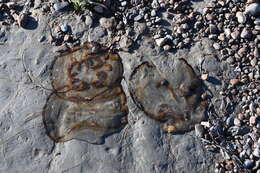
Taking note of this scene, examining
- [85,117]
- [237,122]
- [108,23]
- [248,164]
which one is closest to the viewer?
[248,164]

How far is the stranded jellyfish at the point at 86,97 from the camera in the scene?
125 inches

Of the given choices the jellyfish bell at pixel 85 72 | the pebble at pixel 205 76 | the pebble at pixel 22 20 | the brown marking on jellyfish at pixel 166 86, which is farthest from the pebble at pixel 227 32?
the pebble at pixel 22 20

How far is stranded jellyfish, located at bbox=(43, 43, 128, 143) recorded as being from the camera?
3182 mm

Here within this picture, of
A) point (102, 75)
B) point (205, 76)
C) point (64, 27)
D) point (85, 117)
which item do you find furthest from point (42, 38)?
point (205, 76)

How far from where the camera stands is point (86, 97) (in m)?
3.29

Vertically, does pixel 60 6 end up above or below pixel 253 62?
above

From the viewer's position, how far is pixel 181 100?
3.24 m

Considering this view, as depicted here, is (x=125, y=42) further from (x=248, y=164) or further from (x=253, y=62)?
(x=248, y=164)

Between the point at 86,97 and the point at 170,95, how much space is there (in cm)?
68

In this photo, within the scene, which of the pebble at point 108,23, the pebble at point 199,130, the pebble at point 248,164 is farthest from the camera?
the pebble at point 108,23

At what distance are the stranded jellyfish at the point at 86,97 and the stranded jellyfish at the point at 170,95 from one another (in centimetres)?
15

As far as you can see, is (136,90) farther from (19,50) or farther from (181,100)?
(19,50)

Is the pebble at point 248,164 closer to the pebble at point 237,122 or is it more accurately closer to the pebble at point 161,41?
the pebble at point 237,122

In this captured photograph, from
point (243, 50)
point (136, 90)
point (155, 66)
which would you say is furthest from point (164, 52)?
point (243, 50)
